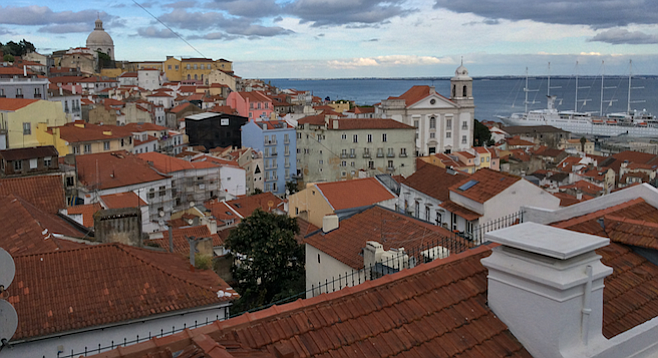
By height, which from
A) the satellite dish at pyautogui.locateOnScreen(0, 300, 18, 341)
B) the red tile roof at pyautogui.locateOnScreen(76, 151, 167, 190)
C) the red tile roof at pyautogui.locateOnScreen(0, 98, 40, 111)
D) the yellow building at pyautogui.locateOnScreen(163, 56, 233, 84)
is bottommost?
the red tile roof at pyautogui.locateOnScreen(76, 151, 167, 190)

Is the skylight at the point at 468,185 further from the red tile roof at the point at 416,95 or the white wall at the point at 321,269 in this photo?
the red tile roof at the point at 416,95

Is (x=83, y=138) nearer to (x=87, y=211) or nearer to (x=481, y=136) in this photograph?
(x=87, y=211)

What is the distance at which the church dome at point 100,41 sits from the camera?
90.4m

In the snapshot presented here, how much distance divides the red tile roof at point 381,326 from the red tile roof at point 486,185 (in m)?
12.9

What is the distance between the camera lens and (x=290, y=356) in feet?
9.75

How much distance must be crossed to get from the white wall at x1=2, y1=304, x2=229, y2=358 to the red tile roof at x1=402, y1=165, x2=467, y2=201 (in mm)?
12442

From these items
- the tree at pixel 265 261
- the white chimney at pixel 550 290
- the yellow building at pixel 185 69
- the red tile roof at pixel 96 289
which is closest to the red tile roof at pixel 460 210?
the tree at pixel 265 261

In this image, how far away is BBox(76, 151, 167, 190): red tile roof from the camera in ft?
80.3

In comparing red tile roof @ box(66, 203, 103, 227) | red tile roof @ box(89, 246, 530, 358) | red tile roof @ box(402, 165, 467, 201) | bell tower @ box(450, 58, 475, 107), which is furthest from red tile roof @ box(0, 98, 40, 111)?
bell tower @ box(450, 58, 475, 107)

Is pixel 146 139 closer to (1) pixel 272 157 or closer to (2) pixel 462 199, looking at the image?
(1) pixel 272 157

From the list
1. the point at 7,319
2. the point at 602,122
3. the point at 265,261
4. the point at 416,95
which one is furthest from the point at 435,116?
the point at 7,319

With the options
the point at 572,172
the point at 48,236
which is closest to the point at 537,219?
the point at 48,236

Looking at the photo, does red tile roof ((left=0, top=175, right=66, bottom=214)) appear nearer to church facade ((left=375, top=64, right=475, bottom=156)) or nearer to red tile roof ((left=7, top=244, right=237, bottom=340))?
red tile roof ((left=7, top=244, right=237, bottom=340))

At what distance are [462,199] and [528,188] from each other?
1921mm
